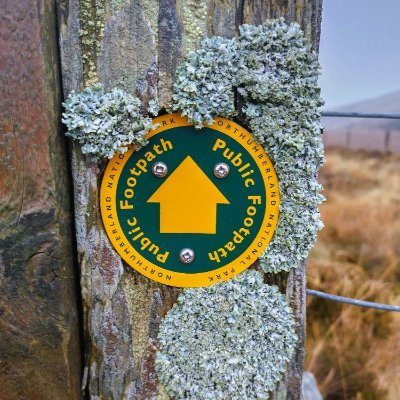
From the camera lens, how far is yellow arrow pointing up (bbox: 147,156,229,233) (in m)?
0.74

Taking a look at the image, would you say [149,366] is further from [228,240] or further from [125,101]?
[125,101]

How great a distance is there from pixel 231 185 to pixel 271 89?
0.17 m

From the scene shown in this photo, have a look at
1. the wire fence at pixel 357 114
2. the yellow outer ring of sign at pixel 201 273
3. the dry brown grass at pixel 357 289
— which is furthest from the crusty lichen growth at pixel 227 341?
the dry brown grass at pixel 357 289

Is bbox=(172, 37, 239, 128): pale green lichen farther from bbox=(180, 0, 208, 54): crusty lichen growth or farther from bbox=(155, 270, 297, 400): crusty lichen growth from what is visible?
bbox=(155, 270, 297, 400): crusty lichen growth

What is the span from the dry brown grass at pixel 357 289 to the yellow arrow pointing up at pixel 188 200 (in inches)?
67.2

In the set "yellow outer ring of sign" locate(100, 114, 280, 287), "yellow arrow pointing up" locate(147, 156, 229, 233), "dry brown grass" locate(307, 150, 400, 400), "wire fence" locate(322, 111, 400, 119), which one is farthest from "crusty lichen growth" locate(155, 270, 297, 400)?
"dry brown grass" locate(307, 150, 400, 400)

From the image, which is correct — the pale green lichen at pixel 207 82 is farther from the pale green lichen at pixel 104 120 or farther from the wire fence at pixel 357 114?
the wire fence at pixel 357 114

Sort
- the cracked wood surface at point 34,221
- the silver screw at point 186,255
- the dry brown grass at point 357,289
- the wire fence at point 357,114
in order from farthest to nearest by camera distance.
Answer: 1. the dry brown grass at point 357,289
2. the wire fence at point 357,114
3. the silver screw at point 186,255
4. the cracked wood surface at point 34,221

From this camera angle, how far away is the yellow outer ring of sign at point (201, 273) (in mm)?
726

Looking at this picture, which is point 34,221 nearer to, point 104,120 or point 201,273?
point 104,120

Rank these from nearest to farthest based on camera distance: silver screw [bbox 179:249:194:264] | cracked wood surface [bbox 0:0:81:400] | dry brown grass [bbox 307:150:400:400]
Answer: cracked wood surface [bbox 0:0:81:400], silver screw [bbox 179:249:194:264], dry brown grass [bbox 307:150:400:400]

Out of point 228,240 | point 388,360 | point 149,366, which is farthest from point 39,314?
point 388,360

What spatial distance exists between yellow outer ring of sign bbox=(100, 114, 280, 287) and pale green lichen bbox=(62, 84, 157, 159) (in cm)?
3

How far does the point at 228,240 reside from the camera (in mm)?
763
